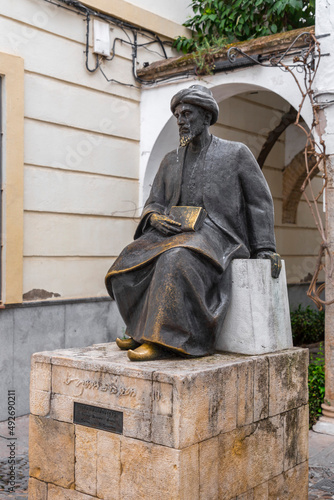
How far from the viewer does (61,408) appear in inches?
141

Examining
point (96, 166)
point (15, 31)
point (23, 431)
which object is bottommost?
point (23, 431)

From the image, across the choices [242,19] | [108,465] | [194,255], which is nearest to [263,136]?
[242,19]

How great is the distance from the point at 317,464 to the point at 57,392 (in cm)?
242

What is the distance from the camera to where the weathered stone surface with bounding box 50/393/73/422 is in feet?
11.6

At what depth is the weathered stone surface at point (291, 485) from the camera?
3713mm

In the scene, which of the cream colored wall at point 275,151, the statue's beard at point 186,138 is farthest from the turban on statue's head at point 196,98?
the cream colored wall at point 275,151

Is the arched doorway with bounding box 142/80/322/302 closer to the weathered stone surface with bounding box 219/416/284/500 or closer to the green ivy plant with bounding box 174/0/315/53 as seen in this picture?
the green ivy plant with bounding box 174/0/315/53

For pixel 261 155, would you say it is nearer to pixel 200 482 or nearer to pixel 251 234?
pixel 251 234

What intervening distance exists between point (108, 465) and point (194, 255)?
124cm

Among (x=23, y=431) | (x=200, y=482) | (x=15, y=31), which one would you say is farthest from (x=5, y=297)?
(x=200, y=482)

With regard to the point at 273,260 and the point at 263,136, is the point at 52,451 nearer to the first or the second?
the point at 273,260

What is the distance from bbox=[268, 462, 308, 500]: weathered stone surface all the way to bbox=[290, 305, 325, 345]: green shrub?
5.56 meters

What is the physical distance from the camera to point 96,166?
7.12 metres

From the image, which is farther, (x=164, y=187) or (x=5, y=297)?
(x=5, y=297)
